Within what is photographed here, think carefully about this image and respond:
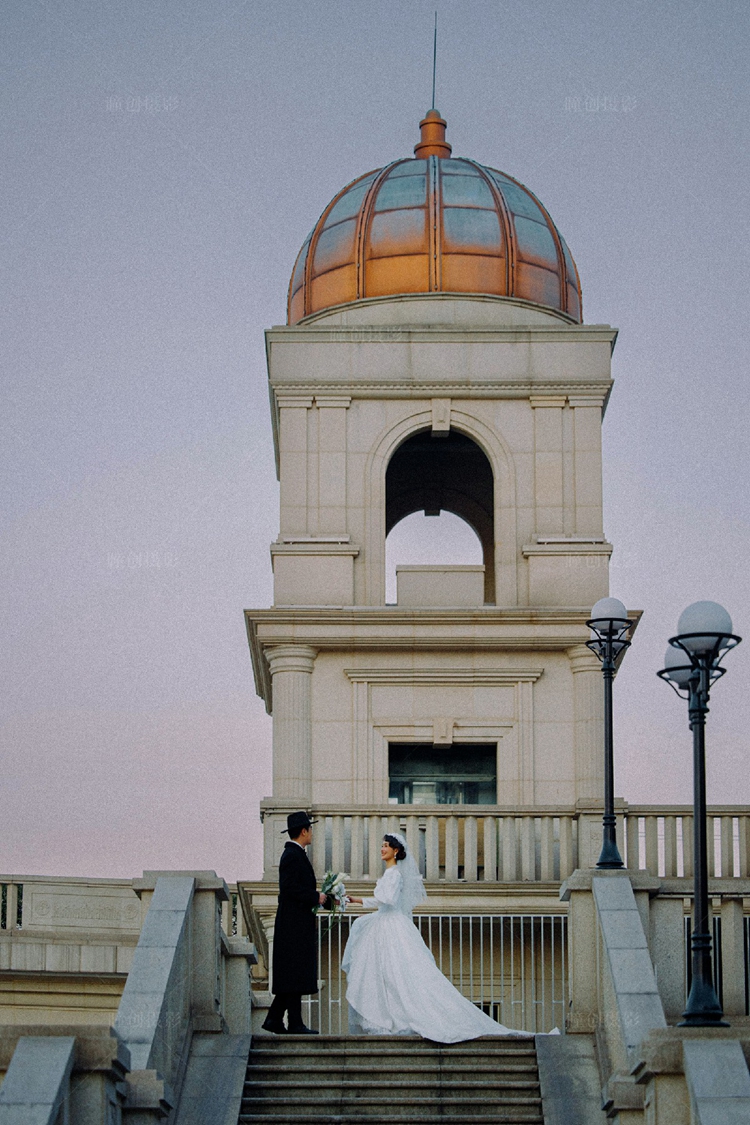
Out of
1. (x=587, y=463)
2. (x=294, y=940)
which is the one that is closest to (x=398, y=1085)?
(x=294, y=940)

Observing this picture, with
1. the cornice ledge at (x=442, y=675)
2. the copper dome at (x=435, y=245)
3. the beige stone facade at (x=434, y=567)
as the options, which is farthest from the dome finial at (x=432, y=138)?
the cornice ledge at (x=442, y=675)

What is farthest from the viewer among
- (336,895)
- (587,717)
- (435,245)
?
(435,245)

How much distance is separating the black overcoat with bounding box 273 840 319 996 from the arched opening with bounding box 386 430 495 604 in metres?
17.0

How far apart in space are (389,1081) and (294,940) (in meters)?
2.29

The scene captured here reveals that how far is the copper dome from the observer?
1353 inches

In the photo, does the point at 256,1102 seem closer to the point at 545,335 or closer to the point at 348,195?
the point at 545,335

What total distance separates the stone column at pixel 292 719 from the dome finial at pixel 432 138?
947cm

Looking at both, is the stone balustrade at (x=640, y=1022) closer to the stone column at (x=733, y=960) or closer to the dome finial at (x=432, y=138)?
the stone column at (x=733, y=960)

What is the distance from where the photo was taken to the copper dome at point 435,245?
113 feet

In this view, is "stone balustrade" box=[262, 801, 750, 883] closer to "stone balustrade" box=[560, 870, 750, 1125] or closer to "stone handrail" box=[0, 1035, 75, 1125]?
"stone balustrade" box=[560, 870, 750, 1125]

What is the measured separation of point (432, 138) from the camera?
37062mm

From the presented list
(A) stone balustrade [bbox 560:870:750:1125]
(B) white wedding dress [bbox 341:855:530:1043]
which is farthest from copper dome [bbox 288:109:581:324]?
(A) stone balustrade [bbox 560:870:750:1125]

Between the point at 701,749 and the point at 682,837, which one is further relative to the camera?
the point at 682,837

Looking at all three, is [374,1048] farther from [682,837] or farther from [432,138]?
[432,138]
